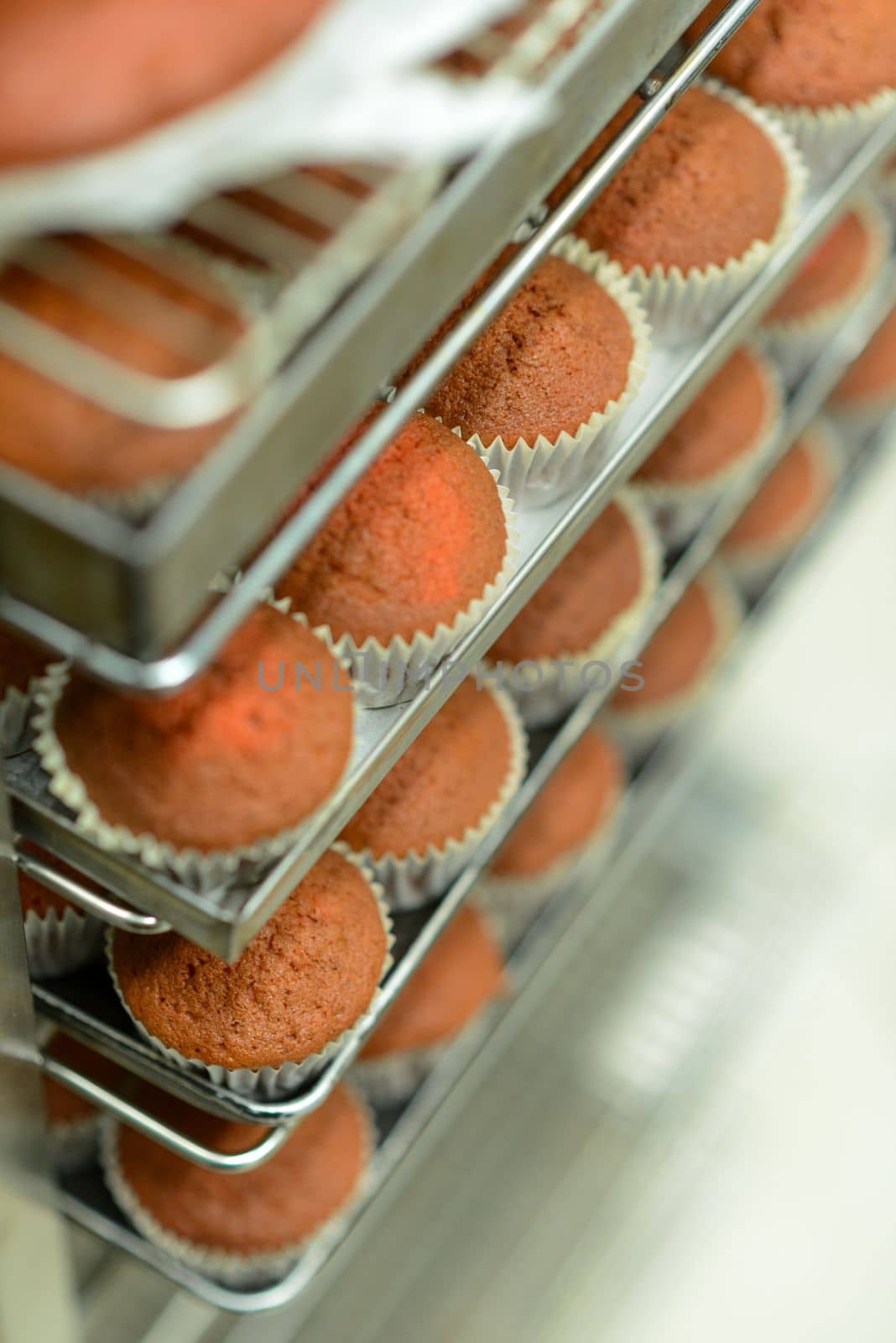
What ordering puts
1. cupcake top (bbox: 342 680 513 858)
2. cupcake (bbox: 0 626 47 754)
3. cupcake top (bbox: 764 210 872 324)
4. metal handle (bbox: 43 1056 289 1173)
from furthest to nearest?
cupcake top (bbox: 764 210 872 324) → cupcake top (bbox: 342 680 513 858) → metal handle (bbox: 43 1056 289 1173) → cupcake (bbox: 0 626 47 754)

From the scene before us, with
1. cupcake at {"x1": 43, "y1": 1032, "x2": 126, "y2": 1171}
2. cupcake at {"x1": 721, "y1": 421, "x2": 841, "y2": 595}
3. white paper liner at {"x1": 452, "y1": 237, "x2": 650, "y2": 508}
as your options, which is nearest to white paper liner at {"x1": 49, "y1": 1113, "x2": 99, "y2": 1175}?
cupcake at {"x1": 43, "y1": 1032, "x2": 126, "y2": 1171}

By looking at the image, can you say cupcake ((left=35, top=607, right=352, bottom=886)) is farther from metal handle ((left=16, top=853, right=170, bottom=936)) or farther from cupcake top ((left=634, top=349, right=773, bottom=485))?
cupcake top ((left=634, top=349, right=773, bottom=485))

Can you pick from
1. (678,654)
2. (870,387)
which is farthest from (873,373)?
(678,654)

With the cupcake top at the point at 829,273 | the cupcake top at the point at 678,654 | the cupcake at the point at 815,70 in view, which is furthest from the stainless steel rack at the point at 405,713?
the cupcake top at the point at 678,654

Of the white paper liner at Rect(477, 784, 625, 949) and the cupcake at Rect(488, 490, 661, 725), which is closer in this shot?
the cupcake at Rect(488, 490, 661, 725)

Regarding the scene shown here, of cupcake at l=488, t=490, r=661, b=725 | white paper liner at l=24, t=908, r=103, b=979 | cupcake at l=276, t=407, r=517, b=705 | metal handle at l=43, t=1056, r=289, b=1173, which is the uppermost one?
cupcake at l=488, t=490, r=661, b=725

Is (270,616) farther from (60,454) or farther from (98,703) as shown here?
(60,454)

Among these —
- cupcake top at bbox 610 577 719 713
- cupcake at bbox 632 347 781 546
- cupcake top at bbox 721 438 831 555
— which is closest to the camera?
cupcake at bbox 632 347 781 546
